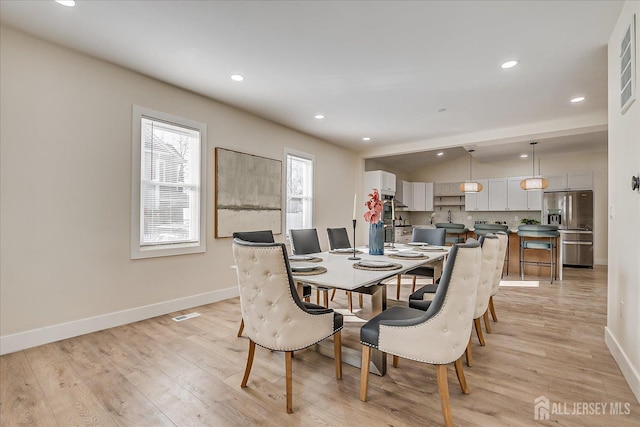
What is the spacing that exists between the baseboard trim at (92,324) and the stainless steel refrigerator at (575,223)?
23.6 ft

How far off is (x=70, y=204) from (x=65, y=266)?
21.8 inches

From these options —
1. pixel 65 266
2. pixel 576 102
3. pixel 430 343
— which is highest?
pixel 576 102

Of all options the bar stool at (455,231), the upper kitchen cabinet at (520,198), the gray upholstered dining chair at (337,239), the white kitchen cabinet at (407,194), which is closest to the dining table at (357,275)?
the gray upholstered dining chair at (337,239)

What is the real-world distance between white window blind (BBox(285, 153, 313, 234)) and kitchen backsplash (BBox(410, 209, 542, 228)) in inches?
172

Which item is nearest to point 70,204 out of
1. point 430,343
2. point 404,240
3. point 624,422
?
point 430,343

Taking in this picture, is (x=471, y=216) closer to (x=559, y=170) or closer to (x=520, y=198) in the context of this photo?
(x=520, y=198)

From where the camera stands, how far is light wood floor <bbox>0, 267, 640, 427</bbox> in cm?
166

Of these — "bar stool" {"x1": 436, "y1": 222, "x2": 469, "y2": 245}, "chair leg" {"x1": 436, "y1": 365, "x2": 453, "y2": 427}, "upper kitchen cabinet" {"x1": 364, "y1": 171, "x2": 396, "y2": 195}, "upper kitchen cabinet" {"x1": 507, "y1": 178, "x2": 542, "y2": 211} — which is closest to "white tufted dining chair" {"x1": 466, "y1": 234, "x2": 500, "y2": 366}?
"chair leg" {"x1": 436, "y1": 365, "x2": 453, "y2": 427}

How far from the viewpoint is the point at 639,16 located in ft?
6.21

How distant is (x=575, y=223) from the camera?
6738mm

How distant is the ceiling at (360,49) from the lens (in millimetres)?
2248

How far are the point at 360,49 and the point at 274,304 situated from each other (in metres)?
2.33

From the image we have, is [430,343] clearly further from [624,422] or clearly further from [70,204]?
[70,204]

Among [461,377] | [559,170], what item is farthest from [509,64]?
[559,170]
